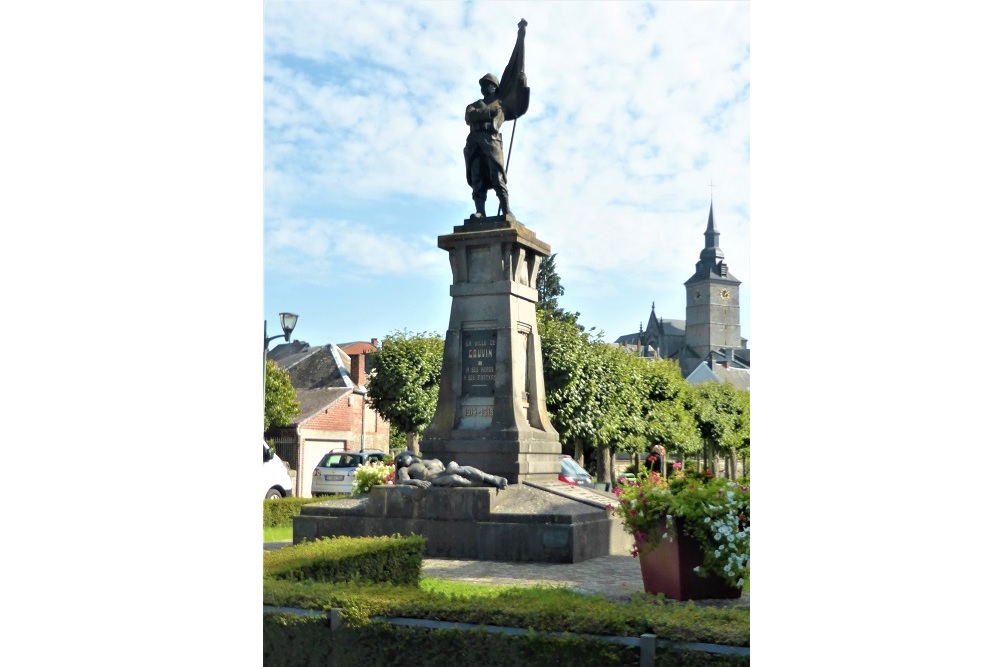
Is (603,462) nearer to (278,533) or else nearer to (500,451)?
(278,533)

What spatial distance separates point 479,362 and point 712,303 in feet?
411

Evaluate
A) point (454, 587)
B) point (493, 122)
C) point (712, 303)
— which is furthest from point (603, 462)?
point (712, 303)

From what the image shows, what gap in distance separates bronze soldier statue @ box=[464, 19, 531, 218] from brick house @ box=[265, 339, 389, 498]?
81.1ft

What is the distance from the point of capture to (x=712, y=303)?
440ft

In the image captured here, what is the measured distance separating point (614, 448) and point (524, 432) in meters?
21.0

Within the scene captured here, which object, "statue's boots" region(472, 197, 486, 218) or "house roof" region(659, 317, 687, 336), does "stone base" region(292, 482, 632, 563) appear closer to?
"statue's boots" region(472, 197, 486, 218)

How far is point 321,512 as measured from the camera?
11086 mm

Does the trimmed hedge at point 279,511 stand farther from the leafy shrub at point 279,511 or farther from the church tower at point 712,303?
the church tower at point 712,303

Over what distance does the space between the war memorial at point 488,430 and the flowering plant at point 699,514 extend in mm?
2942

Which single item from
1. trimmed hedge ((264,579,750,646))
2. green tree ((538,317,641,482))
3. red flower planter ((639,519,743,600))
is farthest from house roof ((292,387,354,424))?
trimmed hedge ((264,579,750,646))

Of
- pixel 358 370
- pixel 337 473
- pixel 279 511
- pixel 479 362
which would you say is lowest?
pixel 337 473
